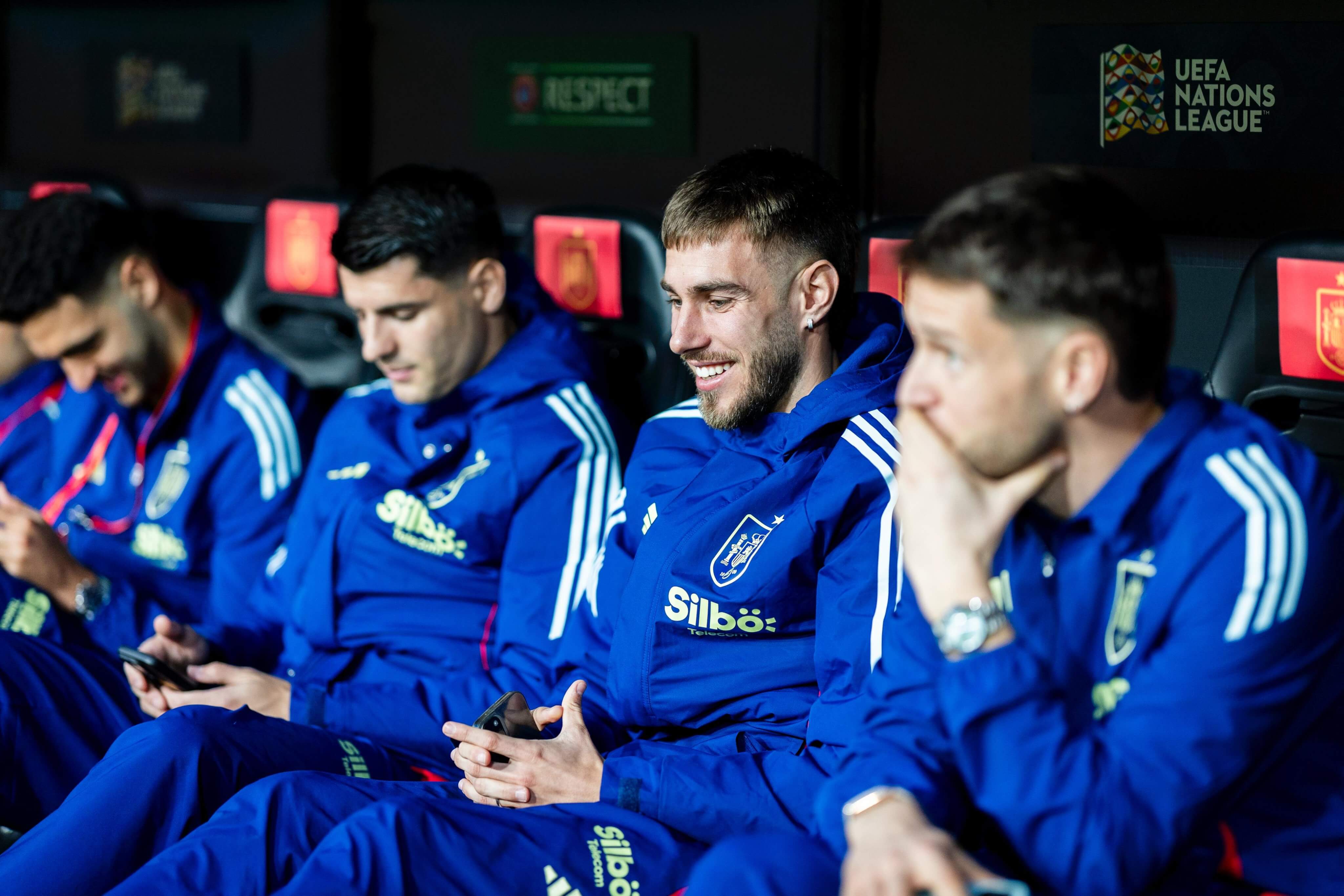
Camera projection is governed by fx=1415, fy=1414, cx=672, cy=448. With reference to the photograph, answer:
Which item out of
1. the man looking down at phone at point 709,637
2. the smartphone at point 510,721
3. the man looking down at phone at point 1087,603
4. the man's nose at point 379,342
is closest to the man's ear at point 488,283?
the man's nose at point 379,342

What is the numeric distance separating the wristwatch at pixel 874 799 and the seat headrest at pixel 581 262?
3.99 ft

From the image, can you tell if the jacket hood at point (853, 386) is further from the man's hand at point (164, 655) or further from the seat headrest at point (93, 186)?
the seat headrest at point (93, 186)

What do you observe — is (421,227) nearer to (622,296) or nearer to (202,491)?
(622,296)

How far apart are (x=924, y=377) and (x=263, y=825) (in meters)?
0.85

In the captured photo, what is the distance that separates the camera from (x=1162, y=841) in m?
1.08

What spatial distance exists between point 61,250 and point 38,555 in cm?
54

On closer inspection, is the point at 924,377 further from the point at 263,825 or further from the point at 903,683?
the point at 263,825

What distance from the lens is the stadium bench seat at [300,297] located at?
269cm

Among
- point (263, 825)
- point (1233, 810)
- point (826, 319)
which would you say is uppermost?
point (826, 319)

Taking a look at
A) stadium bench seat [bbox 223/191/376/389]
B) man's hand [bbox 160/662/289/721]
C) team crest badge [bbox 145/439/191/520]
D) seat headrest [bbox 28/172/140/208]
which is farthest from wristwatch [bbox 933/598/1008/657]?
seat headrest [bbox 28/172/140/208]

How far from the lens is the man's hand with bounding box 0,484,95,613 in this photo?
2.20m

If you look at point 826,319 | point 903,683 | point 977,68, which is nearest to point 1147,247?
point 903,683

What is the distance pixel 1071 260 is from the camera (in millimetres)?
1091

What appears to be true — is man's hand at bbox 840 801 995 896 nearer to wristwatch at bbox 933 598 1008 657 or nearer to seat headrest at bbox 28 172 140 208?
wristwatch at bbox 933 598 1008 657
